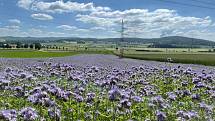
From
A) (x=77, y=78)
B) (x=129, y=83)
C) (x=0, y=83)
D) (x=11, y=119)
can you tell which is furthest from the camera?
(x=129, y=83)

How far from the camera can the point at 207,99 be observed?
10.8 meters

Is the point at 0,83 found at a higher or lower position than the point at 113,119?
higher

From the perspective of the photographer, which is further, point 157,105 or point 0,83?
point 0,83

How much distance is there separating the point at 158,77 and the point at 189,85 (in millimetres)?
3126

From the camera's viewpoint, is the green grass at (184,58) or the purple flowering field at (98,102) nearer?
the purple flowering field at (98,102)

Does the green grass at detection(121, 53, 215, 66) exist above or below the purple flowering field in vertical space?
below

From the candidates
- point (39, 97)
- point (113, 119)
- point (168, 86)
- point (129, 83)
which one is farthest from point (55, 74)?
point (39, 97)

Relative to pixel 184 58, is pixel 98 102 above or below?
above

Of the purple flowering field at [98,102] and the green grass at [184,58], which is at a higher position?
the purple flowering field at [98,102]

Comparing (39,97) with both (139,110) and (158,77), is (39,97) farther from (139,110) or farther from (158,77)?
(158,77)

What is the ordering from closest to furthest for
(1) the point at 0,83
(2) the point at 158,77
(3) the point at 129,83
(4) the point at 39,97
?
(4) the point at 39,97, (1) the point at 0,83, (3) the point at 129,83, (2) the point at 158,77

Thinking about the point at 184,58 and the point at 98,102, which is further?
the point at 184,58

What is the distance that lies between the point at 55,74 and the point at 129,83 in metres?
2.35

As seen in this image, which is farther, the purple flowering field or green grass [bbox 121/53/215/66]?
green grass [bbox 121/53/215/66]
